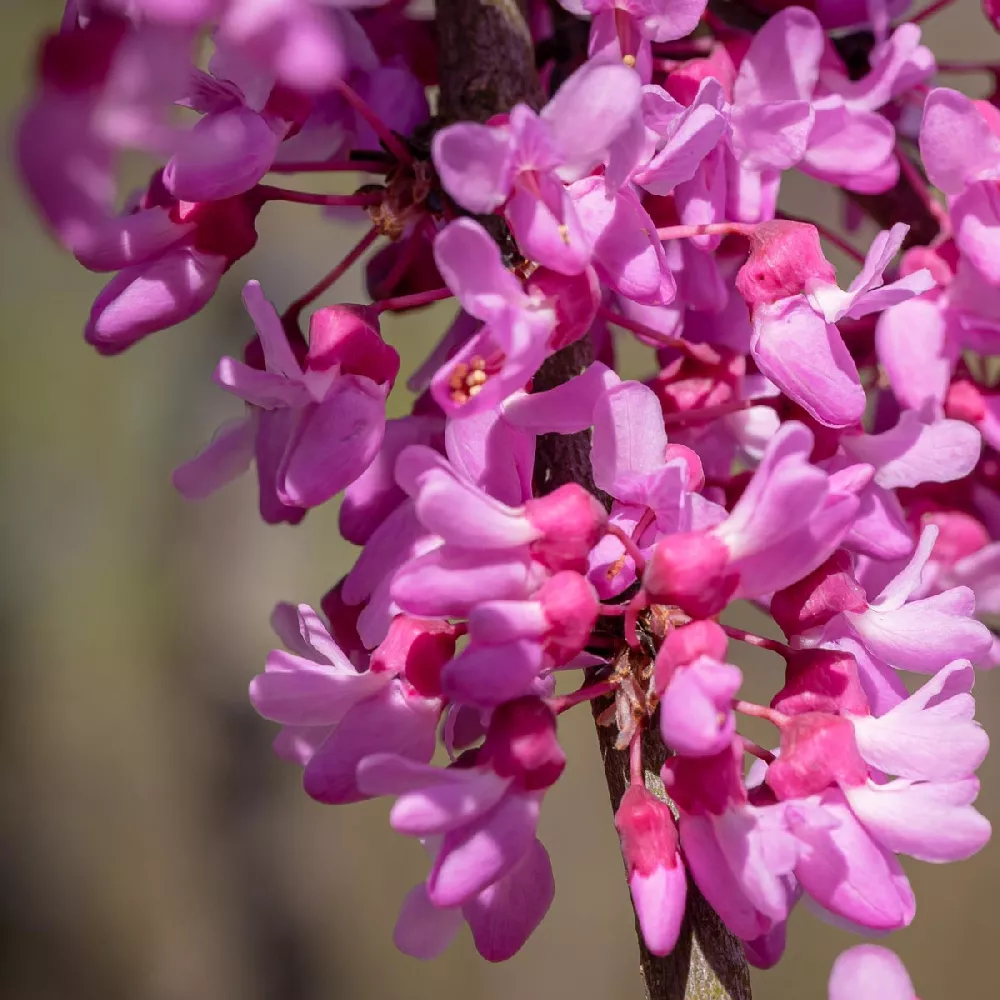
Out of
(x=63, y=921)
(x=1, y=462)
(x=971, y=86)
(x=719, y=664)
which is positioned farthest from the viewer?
(x=1, y=462)

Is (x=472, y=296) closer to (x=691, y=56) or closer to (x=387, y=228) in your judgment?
(x=387, y=228)

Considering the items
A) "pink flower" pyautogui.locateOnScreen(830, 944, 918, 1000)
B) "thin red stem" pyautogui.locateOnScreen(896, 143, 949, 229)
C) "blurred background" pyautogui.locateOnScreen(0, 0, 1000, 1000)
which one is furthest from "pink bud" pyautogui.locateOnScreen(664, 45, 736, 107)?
"blurred background" pyautogui.locateOnScreen(0, 0, 1000, 1000)

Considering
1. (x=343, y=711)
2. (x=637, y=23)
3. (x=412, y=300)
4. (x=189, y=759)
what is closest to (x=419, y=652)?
(x=343, y=711)

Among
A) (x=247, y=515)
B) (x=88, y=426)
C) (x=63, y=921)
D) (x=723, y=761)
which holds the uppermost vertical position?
(x=723, y=761)

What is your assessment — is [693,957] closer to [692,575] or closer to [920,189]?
[692,575]

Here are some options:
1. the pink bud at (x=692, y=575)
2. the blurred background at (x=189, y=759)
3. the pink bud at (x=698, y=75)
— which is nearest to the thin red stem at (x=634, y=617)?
the pink bud at (x=692, y=575)

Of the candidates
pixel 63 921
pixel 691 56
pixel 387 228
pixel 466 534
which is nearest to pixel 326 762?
pixel 466 534
